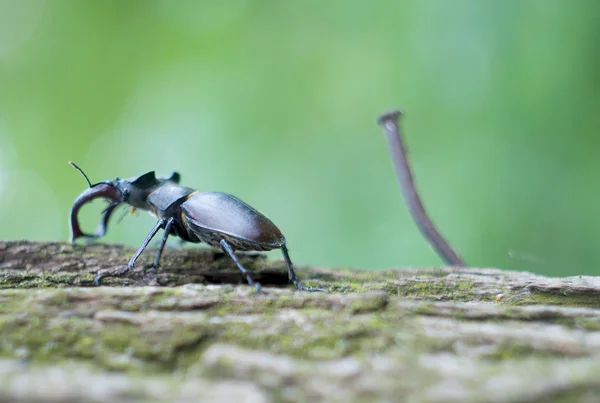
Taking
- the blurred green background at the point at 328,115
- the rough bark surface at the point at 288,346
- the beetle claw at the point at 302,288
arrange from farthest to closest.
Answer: the blurred green background at the point at 328,115 < the beetle claw at the point at 302,288 < the rough bark surface at the point at 288,346

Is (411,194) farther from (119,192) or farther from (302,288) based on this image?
(119,192)

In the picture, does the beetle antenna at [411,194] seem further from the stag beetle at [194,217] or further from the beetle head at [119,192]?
the beetle head at [119,192]

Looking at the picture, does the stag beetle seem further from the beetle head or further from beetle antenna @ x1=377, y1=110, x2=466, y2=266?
beetle antenna @ x1=377, y1=110, x2=466, y2=266

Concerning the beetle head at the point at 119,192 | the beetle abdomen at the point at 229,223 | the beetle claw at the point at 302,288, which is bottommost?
the beetle claw at the point at 302,288

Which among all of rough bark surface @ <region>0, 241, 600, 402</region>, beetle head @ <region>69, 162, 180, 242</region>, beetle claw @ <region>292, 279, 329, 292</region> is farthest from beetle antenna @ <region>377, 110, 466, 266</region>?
beetle head @ <region>69, 162, 180, 242</region>

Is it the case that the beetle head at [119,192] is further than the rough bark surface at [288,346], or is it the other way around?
the beetle head at [119,192]

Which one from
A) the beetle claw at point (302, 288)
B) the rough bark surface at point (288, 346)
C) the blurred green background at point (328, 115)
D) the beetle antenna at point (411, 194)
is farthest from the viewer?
the blurred green background at point (328, 115)

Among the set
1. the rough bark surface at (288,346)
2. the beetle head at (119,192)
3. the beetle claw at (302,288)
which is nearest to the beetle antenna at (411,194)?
the rough bark surface at (288,346)
